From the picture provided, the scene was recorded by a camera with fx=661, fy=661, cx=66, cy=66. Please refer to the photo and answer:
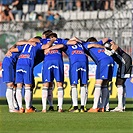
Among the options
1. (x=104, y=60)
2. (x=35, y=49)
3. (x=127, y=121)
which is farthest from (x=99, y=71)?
(x=127, y=121)

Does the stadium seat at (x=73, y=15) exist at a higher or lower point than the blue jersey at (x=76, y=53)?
higher

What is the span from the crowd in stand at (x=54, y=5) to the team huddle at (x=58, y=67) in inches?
597

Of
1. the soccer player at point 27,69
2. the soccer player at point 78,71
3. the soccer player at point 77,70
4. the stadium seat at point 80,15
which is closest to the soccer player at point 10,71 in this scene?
the soccer player at point 27,69

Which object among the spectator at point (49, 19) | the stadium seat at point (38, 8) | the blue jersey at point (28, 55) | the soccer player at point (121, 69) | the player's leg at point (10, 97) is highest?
the stadium seat at point (38, 8)

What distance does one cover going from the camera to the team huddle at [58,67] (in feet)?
51.3

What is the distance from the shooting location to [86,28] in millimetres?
29406

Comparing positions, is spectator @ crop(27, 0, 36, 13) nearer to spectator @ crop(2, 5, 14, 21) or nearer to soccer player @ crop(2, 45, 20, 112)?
spectator @ crop(2, 5, 14, 21)

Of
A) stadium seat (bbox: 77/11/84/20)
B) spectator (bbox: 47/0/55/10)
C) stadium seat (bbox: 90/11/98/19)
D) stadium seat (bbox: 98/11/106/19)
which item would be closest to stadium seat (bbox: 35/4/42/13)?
spectator (bbox: 47/0/55/10)

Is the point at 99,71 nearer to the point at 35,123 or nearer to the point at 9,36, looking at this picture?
the point at 35,123

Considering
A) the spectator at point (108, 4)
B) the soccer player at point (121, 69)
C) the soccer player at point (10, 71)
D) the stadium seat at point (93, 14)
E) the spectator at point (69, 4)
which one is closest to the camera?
the soccer player at point (10, 71)

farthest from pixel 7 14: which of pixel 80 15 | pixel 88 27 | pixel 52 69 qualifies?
pixel 52 69

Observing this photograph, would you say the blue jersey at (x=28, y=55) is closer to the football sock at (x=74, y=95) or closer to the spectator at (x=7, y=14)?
the football sock at (x=74, y=95)

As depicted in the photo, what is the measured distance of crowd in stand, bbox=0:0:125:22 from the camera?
3196 cm

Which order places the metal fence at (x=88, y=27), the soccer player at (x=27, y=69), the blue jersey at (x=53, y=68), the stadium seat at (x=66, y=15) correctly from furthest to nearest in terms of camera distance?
the stadium seat at (x=66, y=15) < the metal fence at (x=88, y=27) < the soccer player at (x=27, y=69) < the blue jersey at (x=53, y=68)
